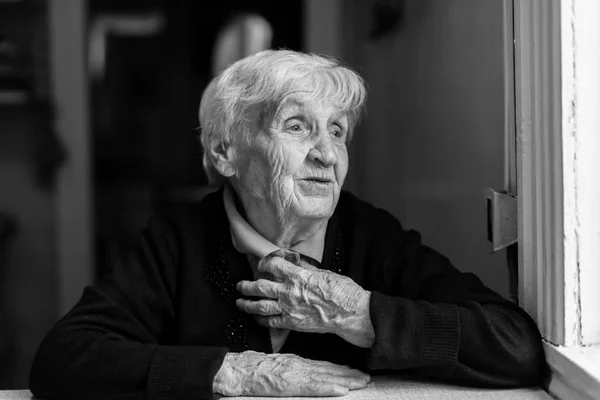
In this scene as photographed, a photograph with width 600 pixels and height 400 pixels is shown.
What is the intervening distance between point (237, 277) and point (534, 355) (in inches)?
23.4

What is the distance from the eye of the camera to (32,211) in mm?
3793

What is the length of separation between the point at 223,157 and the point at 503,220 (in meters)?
0.59

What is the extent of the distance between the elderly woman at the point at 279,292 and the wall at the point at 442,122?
40 centimetres

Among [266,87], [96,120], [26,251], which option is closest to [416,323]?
[266,87]

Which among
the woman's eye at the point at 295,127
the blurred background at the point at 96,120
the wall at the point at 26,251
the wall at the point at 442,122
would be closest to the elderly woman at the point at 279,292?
the woman's eye at the point at 295,127

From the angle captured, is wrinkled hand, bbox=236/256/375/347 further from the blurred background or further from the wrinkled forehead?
the blurred background

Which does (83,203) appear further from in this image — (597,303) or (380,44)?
(597,303)

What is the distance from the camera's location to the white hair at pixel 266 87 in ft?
5.11

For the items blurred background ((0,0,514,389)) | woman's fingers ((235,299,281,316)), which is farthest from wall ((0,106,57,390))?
woman's fingers ((235,299,281,316))

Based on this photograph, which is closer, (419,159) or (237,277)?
(237,277)

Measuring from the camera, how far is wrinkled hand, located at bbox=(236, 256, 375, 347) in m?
1.39

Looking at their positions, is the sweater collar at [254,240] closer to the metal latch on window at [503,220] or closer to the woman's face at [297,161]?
the woman's face at [297,161]

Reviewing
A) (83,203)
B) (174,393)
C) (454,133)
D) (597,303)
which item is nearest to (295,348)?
(174,393)

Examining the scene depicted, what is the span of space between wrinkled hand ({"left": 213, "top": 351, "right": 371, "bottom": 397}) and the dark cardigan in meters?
0.03
